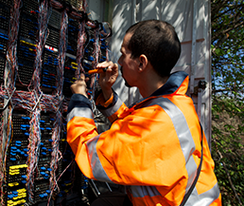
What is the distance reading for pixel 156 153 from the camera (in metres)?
0.68

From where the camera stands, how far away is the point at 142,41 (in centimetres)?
94

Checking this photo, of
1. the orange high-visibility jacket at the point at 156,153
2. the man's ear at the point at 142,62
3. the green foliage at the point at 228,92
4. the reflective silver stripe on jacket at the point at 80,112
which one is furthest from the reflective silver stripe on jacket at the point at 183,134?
the green foliage at the point at 228,92

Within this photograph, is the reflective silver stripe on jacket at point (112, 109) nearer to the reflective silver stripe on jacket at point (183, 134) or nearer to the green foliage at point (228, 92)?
the reflective silver stripe on jacket at point (183, 134)

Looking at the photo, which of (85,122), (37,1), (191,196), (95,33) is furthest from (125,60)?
(95,33)

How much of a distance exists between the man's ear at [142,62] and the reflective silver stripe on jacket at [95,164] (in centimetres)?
44

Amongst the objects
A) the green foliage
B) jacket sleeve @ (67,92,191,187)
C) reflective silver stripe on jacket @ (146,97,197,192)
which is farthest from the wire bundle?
the green foliage

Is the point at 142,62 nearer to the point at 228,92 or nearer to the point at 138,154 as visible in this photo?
the point at 138,154

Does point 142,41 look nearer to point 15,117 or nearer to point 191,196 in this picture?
point 191,196

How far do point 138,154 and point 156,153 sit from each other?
0.07 m

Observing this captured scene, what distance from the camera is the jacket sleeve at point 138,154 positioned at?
68 cm

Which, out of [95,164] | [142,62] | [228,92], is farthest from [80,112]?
[228,92]

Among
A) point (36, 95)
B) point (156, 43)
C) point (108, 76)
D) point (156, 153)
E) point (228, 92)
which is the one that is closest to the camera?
point (156, 153)

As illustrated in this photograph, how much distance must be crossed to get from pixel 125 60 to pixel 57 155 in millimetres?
1125

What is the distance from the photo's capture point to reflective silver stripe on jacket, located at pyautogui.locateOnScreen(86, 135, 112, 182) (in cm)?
75
